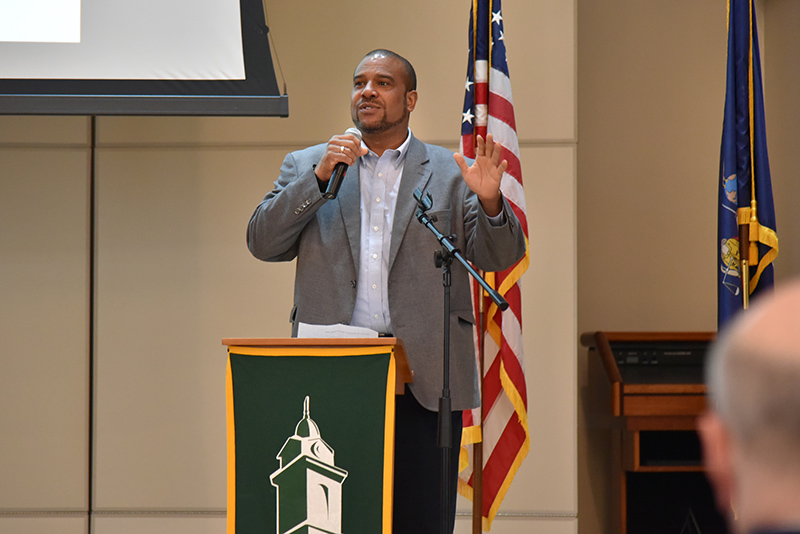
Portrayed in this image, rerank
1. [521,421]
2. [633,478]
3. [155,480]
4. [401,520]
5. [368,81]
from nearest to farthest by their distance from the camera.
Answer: [401,520] < [368,81] < [521,421] < [155,480] < [633,478]

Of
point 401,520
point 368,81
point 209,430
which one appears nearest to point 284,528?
point 401,520

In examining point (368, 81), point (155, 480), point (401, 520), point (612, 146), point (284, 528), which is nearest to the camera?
point (284, 528)

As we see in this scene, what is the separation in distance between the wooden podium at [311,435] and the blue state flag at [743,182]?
178cm

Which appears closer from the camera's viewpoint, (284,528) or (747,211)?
(284,528)

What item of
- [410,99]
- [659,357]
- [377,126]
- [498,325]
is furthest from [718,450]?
[659,357]

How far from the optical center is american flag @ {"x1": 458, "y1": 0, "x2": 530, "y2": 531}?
3205 millimetres

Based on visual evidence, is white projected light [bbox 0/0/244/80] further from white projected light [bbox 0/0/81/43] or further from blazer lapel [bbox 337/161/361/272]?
blazer lapel [bbox 337/161/361/272]

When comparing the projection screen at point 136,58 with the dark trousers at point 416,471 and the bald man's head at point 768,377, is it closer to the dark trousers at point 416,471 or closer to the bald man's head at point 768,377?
the dark trousers at point 416,471

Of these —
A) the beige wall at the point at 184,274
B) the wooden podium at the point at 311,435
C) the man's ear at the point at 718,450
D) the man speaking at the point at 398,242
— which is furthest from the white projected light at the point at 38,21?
the man's ear at the point at 718,450

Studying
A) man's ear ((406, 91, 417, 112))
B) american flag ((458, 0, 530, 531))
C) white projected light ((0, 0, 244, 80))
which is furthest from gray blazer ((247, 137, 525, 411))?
white projected light ((0, 0, 244, 80))

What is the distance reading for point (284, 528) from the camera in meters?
1.91

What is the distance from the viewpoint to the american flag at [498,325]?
3.21m

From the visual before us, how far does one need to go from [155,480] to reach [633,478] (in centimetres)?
215

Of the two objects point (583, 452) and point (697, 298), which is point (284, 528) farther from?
point (697, 298)
